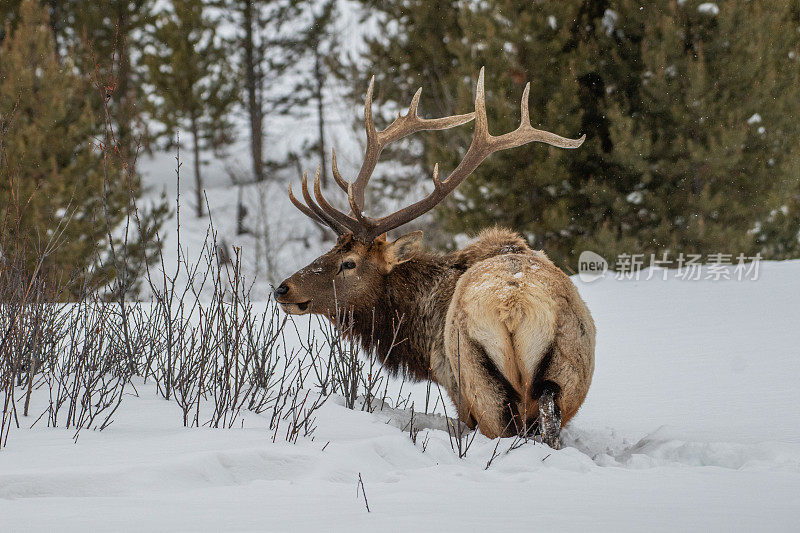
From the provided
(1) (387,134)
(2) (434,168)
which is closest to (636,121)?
(1) (387,134)

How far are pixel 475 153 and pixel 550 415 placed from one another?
2254 millimetres

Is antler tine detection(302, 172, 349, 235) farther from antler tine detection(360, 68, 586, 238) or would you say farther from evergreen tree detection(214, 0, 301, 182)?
evergreen tree detection(214, 0, 301, 182)

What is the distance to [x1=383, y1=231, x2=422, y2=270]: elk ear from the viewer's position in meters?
4.89

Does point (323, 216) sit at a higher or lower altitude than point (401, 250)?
higher

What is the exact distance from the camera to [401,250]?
16.2 feet

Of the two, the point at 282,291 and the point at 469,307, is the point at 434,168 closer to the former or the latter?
the point at 282,291

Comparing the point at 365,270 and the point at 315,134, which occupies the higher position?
the point at 315,134

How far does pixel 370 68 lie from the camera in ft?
57.4

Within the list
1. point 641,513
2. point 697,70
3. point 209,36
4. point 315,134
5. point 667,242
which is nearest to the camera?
point 641,513

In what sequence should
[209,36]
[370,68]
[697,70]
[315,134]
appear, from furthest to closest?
[315,134]
[209,36]
[370,68]
[697,70]

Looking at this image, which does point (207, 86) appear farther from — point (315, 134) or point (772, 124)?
point (772, 124)

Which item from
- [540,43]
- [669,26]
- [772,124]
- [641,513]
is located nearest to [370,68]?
[540,43]

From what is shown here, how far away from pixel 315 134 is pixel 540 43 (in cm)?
1407

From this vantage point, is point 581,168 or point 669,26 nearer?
point 669,26
